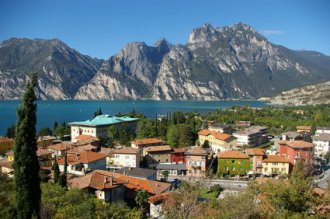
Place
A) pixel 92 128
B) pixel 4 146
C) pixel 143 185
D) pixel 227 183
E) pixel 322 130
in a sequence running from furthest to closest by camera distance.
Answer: pixel 322 130, pixel 92 128, pixel 4 146, pixel 227 183, pixel 143 185

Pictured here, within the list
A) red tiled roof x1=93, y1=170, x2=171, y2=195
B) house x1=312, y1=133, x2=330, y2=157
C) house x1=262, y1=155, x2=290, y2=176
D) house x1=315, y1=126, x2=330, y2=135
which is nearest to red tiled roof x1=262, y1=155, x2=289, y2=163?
house x1=262, y1=155, x2=290, y2=176

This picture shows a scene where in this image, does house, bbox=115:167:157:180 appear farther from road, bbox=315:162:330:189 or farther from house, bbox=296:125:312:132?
house, bbox=296:125:312:132

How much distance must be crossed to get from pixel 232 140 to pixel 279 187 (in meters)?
43.9

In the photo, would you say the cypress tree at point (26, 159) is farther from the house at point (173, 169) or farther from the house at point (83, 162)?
the house at point (173, 169)

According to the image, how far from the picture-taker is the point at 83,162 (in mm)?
38375

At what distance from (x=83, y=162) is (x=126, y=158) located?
862 cm

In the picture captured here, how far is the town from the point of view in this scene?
29738 mm

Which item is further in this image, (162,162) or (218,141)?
(218,141)

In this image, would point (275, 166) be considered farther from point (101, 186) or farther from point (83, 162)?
point (101, 186)

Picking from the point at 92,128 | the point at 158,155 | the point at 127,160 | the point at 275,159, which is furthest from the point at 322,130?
the point at 127,160

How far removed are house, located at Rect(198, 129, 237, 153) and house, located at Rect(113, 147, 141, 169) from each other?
18226 mm

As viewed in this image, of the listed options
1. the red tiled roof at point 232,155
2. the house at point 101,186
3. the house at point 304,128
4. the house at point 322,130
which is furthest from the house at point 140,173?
the house at point 322,130

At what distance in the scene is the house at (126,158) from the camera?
4591 cm

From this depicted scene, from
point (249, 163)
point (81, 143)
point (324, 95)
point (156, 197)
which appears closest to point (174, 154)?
point (249, 163)
